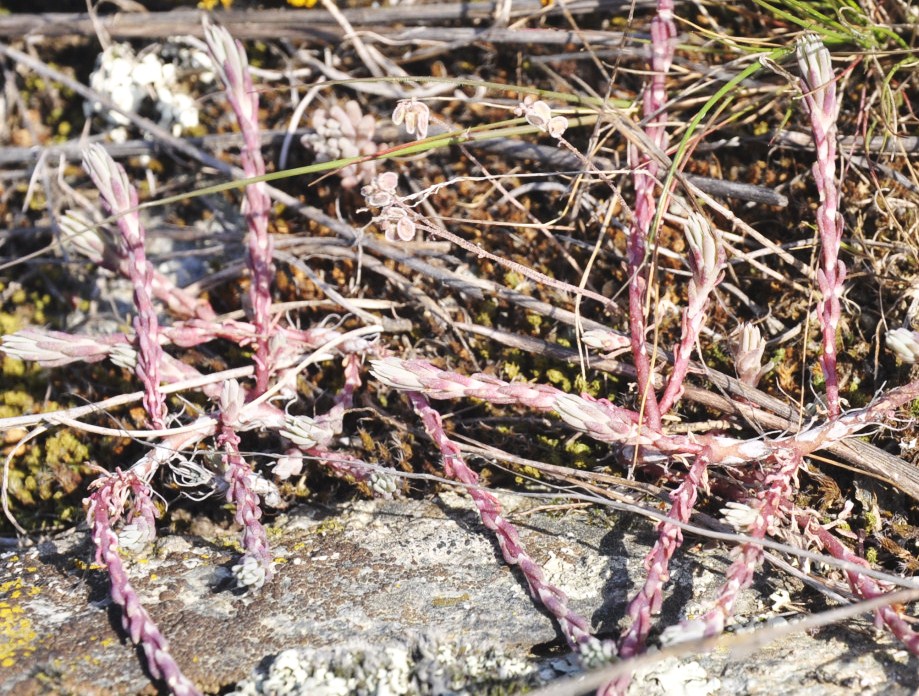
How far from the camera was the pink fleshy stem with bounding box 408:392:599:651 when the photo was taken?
2029mm

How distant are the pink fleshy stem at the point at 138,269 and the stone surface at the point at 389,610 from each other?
457mm

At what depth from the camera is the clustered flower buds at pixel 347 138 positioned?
296 cm

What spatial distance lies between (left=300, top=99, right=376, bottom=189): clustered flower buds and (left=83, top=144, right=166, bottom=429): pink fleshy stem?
0.70 m

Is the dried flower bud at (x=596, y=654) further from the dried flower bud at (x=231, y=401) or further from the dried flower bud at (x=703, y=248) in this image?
the dried flower bud at (x=231, y=401)

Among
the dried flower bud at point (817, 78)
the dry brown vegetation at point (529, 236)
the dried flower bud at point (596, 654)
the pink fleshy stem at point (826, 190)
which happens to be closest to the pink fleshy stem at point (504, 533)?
the dried flower bud at point (596, 654)

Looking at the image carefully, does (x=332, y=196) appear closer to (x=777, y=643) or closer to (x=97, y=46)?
(x=97, y=46)

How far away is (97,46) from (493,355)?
94.1 inches

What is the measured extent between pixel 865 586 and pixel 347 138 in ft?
7.10

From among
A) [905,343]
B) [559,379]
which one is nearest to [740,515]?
[905,343]

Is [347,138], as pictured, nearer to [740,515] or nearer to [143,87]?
[143,87]

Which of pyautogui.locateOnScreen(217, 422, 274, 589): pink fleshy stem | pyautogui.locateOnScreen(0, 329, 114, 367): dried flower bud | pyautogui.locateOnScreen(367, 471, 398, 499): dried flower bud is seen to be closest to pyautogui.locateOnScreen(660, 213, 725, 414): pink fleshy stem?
pyautogui.locateOnScreen(367, 471, 398, 499): dried flower bud

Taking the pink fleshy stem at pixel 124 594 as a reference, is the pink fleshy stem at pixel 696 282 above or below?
above

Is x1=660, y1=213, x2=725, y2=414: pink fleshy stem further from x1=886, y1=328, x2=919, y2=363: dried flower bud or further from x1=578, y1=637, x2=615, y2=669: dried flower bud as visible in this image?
x1=578, y1=637, x2=615, y2=669: dried flower bud

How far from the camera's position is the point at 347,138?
298 cm
